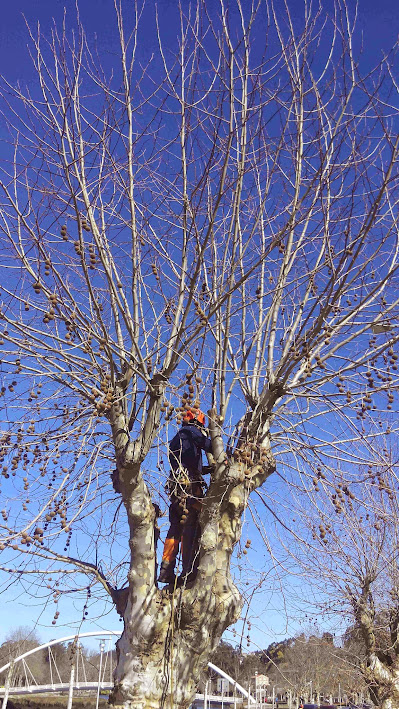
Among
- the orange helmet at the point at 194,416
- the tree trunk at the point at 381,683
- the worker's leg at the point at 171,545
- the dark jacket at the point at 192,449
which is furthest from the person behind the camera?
the tree trunk at the point at 381,683

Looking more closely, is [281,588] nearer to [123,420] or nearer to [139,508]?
[139,508]

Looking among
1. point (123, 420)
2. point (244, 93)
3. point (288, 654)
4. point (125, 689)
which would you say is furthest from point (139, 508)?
point (288, 654)

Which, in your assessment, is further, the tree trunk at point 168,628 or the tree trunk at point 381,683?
the tree trunk at point 381,683

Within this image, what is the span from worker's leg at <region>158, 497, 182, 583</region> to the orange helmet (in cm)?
73

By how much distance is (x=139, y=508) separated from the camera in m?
4.66

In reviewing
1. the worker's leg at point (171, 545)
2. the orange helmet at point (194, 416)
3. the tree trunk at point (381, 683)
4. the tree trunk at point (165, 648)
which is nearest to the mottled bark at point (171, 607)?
the tree trunk at point (165, 648)

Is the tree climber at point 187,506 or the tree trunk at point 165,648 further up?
the tree climber at point 187,506

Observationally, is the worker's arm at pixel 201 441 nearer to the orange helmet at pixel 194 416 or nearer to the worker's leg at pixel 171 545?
the orange helmet at pixel 194 416

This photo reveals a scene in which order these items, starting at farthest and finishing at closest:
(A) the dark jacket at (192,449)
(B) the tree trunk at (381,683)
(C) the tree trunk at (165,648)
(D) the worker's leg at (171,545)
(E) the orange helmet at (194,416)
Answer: (B) the tree trunk at (381,683) < (A) the dark jacket at (192,449) < (D) the worker's leg at (171,545) < (E) the orange helmet at (194,416) < (C) the tree trunk at (165,648)

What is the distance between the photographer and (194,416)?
5070 millimetres

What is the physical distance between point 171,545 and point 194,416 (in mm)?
1131

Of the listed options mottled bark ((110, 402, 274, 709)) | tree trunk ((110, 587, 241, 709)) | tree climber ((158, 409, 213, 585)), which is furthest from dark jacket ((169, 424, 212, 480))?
tree trunk ((110, 587, 241, 709))

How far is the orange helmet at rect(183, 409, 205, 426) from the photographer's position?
177 inches

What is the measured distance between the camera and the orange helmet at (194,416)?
14.7 ft
